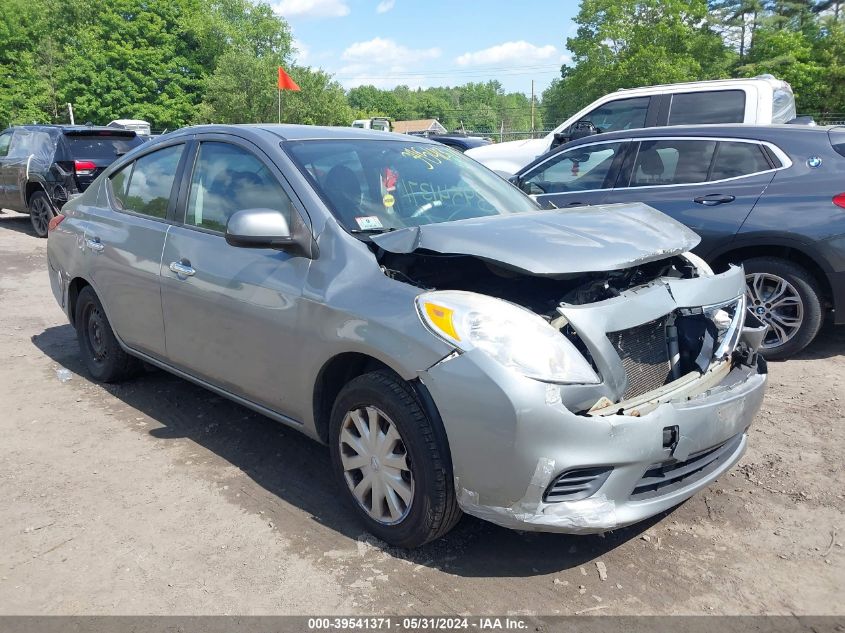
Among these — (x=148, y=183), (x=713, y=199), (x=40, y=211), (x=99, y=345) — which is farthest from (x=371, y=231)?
(x=40, y=211)

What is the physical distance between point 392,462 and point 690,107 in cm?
759

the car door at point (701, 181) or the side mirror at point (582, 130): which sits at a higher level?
the side mirror at point (582, 130)

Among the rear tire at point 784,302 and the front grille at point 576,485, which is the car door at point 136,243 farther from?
the rear tire at point 784,302

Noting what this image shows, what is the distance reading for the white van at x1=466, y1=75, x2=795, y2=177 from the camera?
27.9 ft

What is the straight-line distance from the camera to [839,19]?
133ft

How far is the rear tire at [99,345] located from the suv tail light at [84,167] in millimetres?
7258

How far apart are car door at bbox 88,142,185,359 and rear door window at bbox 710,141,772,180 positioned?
13.4ft

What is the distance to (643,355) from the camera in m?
2.83

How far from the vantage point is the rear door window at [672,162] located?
565 cm

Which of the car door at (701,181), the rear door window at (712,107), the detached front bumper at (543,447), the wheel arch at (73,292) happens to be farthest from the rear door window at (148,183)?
the rear door window at (712,107)

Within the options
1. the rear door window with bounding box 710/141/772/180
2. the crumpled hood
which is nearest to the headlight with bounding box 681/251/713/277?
the crumpled hood

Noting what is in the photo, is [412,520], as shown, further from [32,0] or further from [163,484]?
[32,0]

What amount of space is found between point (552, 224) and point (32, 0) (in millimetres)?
59099

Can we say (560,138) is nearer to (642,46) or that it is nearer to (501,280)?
(501,280)
